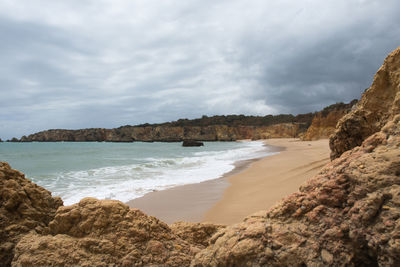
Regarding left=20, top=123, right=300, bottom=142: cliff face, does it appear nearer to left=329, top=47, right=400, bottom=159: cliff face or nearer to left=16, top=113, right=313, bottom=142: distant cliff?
left=16, top=113, right=313, bottom=142: distant cliff

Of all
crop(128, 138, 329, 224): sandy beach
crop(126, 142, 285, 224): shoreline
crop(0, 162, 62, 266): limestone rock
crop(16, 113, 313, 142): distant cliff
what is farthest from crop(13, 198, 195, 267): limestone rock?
crop(16, 113, 313, 142): distant cliff

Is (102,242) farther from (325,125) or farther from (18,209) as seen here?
(325,125)

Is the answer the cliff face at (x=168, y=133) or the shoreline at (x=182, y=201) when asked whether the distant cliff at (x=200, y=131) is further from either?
the shoreline at (x=182, y=201)

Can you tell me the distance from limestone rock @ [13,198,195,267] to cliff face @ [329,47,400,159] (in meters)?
2.39

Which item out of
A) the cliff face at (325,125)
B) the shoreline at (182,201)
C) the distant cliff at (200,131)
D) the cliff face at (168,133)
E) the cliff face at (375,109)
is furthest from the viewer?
the distant cliff at (200,131)

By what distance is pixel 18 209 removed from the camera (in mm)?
2287

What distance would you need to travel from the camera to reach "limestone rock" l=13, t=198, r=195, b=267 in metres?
1.87

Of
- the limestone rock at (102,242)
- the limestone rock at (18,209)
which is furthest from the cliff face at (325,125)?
the limestone rock at (18,209)

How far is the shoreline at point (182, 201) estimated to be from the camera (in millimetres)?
5652

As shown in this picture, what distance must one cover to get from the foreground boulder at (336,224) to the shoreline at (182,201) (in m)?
3.72

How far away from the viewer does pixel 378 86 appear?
2.83 meters

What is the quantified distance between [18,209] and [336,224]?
261 cm

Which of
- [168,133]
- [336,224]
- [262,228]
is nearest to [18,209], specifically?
[262,228]

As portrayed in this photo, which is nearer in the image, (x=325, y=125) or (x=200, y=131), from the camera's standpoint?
(x=325, y=125)
